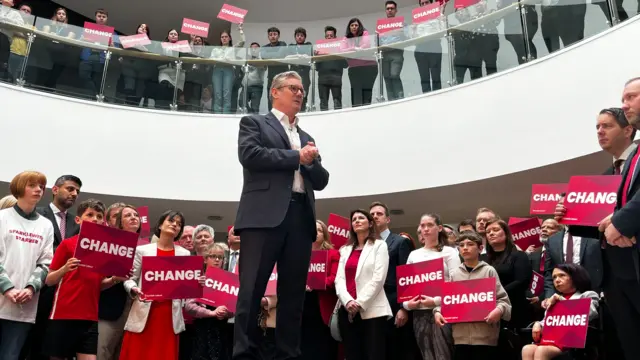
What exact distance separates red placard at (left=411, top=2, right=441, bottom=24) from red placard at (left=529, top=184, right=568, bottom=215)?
368 centimetres

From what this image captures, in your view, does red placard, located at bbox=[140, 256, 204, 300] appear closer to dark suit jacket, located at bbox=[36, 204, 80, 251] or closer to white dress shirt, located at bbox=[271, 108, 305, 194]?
dark suit jacket, located at bbox=[36, 204, 80, 251]

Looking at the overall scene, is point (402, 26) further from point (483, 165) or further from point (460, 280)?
point (460, 280)

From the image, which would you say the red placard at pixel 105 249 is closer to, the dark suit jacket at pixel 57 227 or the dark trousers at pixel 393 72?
the dark suit jacket at pixel 57 227

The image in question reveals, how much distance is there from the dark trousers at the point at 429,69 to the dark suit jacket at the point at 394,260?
3242mm

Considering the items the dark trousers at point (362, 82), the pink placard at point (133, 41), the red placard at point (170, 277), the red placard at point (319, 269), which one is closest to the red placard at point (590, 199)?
the red placard at point (319, 269)

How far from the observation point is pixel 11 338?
3.37 m

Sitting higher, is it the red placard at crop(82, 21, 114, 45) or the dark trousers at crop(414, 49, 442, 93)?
the red placard at crop(82, 21, 114, 45)

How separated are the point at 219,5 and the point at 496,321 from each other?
956 centimetres

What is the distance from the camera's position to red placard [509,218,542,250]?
5.18 m

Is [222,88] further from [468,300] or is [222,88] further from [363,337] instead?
[468,300]

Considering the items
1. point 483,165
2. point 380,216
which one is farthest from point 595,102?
point 380,216

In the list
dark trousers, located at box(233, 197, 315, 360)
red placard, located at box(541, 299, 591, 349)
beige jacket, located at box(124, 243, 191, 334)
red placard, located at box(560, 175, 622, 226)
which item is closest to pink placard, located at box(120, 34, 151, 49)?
beige jacket, located at box(124, 243, 191, 334)

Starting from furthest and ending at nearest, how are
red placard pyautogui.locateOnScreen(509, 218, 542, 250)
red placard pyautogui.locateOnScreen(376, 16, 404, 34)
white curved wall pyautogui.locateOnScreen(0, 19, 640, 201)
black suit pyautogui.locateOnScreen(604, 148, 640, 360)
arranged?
red placard pyautogui.locateOnScreen(376, 16, 404, 34) → white curved wall pyautogui.locateOnScreen(0, 19, 640, 201) → red placard pyautogui.locateOnScreen(509, 218, 542, 250) → black suit pyautogui.locateOnScreen(604, 148, 640, 360)

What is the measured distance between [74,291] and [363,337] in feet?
6.23
